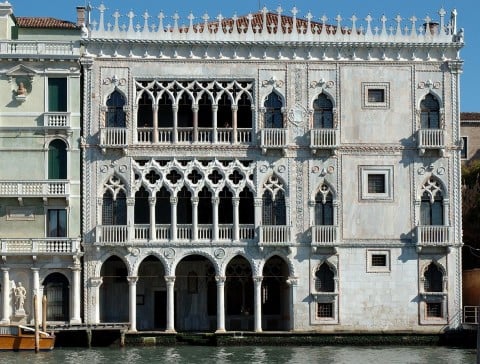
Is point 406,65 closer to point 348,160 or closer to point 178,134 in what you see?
point 348,160

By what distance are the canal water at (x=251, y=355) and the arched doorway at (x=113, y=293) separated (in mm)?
3614

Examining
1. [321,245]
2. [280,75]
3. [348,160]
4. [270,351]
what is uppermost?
[280,75]

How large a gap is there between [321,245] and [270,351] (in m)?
4.87

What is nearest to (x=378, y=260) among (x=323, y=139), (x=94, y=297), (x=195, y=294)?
(x=323, y=139)

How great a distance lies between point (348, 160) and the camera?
4709 cm

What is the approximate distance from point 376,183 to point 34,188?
1200 cm

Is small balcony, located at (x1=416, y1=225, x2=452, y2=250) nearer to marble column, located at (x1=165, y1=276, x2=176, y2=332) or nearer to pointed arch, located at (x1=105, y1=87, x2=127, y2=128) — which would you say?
marble column, located at (x1=165, y1=276, x2=176, y2=332)

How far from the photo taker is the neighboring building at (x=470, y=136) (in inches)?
2504

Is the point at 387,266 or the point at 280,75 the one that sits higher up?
the point at 280,75

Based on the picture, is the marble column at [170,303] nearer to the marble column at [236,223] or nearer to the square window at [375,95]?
the marble column at [236,223]

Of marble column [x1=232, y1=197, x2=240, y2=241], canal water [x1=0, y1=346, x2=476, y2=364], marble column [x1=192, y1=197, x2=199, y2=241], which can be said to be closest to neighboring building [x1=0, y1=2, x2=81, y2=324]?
canal water [x1=0, y1=346, x2=476, y2=364]

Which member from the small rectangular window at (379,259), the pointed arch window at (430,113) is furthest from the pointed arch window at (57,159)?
the pointed arch window at (430,113)

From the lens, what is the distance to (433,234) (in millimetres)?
46719

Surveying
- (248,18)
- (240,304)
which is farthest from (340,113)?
(240,304)
